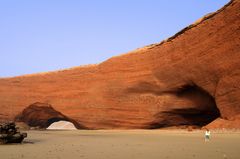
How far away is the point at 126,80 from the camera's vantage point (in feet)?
96.2

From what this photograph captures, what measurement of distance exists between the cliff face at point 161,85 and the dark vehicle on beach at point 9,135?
41.4ft

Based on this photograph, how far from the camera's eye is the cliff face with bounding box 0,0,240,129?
2164cm

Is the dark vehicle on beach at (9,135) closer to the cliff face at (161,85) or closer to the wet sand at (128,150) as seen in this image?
the wet sand at (128,150)

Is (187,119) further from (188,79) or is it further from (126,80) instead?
(126,80)

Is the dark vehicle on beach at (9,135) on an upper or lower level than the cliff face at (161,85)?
lower

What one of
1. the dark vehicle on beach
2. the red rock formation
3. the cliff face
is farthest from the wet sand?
the red rock formation

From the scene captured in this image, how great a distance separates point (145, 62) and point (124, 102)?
4.01 metres

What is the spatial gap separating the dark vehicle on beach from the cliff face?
12.6 m

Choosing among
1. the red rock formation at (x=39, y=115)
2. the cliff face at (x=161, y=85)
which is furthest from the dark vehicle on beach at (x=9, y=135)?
the red rock formation at (x=39, y=115)

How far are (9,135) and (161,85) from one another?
49.9ft

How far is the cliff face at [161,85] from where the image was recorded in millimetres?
21641

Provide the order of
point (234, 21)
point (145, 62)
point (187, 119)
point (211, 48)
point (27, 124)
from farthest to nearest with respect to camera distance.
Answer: point (27, 124), point (145, 62), point (187, 119), point (211, 48), point (234, 21)

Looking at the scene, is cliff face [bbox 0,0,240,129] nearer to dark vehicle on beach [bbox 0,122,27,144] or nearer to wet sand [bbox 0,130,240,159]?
wet sand [bbox 0,130,240,159]

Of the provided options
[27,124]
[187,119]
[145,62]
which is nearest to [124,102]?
[145,62]
